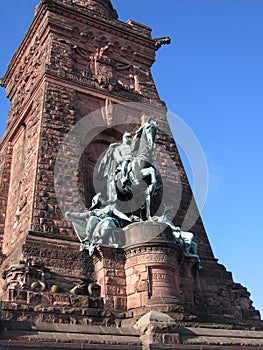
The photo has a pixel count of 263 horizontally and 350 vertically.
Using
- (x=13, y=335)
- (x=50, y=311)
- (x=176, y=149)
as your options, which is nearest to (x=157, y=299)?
(x=50, y=311)

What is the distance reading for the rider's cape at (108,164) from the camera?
1462 centimetres

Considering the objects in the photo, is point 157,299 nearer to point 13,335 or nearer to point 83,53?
point 13,335

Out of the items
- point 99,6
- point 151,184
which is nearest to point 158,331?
point 151,184

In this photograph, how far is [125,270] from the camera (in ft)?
37.5

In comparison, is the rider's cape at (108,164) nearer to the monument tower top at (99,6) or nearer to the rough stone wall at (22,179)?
the rough stone wall at (22,179)

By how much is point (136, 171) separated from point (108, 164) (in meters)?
1.73

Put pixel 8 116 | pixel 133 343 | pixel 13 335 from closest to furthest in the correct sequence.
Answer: pixel 13 335
pixel 133 343
pixel 8 116

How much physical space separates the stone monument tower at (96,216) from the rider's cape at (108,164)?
71 millimetres

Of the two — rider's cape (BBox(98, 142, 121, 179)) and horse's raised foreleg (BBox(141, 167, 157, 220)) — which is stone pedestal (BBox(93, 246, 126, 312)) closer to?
horse's raised foreleg (BBox(141, 167, 157, 220))

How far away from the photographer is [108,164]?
1486 centimetres

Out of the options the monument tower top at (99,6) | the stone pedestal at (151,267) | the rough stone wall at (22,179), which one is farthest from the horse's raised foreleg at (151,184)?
the monument tower top at (99,6)

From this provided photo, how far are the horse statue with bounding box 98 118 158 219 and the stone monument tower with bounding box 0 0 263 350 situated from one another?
0.04 metres

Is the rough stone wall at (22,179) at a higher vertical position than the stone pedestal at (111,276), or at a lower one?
higher

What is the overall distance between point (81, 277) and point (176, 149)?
7.86 metres
